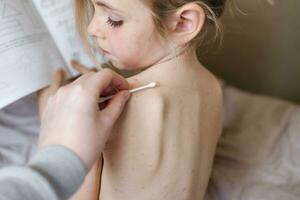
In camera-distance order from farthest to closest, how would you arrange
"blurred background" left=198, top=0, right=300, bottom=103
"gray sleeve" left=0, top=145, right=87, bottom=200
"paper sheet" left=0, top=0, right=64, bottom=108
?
1. "blurred background" left=198, top=0, right=300, bottom=103
2. "paper sheet" left=0, top=0, right=64, bottom=108
3. "gray sleeve" left=0, top=145, right=87, bottom=200

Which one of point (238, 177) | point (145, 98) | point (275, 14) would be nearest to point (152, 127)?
point (145, 98)

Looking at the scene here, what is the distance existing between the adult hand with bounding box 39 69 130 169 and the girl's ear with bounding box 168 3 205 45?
0.11 metres

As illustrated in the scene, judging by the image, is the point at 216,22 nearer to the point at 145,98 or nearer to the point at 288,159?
the point at 145,98

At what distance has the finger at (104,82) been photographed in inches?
19.0

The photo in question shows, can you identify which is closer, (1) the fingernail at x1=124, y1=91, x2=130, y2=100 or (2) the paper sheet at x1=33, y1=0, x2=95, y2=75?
(1) the fingernail at x1=124, y1=91, x2=130, y2=100

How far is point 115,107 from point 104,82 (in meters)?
0.03

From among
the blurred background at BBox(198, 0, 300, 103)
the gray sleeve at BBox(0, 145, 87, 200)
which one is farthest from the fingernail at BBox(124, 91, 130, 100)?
the blurred background at BBox(198, 0, 300, 103)

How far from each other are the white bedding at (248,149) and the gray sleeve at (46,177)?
1.22ft

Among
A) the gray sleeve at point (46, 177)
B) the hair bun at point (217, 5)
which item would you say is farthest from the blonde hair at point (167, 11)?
the gray sleeve at point (46, 177)

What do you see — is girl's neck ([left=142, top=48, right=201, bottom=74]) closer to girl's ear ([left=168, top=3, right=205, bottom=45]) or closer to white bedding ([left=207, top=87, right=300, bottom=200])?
girl's ear ([left=168, top=3, right=205, bottom=45])

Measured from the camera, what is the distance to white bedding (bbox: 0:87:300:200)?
0.76 m

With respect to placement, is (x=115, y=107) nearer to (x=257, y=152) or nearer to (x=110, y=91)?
(x=110, y=91)

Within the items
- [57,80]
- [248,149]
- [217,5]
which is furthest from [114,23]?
[248,149]

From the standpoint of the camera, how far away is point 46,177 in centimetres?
39
